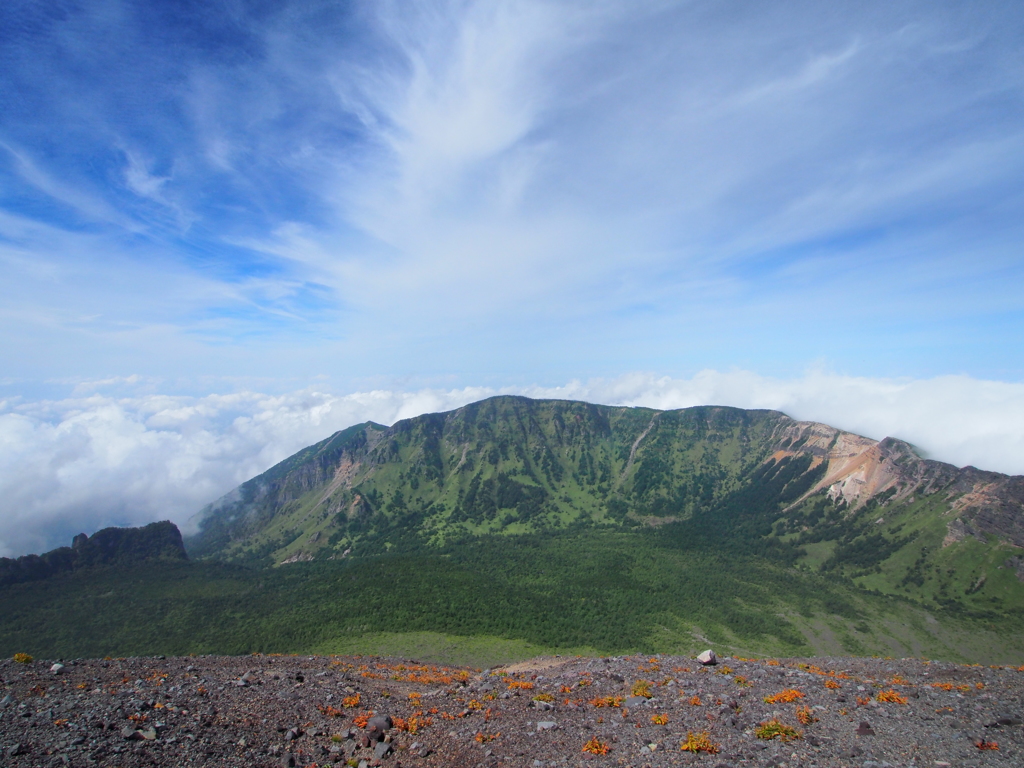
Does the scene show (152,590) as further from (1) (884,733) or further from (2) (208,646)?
(1) (884,733)

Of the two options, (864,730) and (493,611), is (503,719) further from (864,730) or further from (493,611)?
(493,611)

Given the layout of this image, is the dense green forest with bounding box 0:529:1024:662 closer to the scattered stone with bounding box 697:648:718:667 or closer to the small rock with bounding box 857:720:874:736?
the scattered stone with bounding box 697:648:718:667

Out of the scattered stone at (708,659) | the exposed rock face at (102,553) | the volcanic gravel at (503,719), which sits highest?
the volcanic gravel at (503,719)

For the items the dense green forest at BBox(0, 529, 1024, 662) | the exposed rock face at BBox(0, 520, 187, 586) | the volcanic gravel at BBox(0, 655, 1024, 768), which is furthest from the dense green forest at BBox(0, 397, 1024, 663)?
the volcanic gravel at BBox(0, 655, 1024, 768)

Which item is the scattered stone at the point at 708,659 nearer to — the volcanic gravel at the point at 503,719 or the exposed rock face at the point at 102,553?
the volcanic gravel at the point at 503,719

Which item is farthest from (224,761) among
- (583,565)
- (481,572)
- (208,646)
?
(583,565)

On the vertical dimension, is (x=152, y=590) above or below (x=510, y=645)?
above

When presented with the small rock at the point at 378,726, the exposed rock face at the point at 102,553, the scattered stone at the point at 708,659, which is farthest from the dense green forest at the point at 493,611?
the small rock at the point at 378,726
